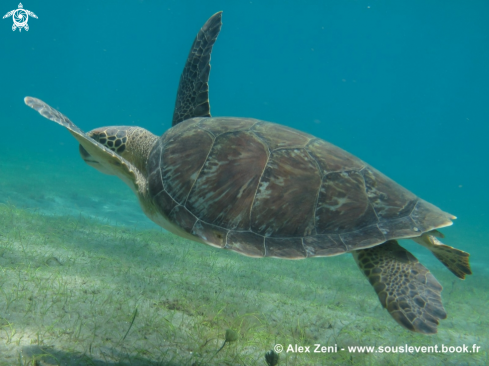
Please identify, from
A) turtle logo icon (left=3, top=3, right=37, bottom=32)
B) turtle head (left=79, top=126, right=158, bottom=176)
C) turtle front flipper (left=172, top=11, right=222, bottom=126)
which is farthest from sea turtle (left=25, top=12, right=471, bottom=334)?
turtle logo icon (left=3, top=3, right=37, bottom=32)

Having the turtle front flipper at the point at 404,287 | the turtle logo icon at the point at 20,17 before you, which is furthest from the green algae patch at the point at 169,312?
the turtle logo icon at the point at 20,17

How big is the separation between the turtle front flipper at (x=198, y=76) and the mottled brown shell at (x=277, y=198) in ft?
5.64

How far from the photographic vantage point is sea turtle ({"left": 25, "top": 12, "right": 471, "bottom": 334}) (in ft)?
9.62

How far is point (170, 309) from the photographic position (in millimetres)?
3223

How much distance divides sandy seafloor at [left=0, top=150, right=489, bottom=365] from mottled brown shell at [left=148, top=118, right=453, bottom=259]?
0.94m

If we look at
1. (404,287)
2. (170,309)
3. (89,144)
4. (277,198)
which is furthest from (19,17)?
(404,287)

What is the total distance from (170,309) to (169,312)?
108 mm

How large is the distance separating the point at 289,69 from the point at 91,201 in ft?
309

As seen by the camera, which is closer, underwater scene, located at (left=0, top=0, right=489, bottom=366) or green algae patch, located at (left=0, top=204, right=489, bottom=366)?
green algae patch, located at (left=0, top=204, right=489, bottom=366)

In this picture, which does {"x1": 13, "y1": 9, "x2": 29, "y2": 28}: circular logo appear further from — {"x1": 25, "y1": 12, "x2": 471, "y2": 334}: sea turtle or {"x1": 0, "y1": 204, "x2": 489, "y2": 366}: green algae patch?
{"x1": 25, "y1": 12, "x2": 471, "y2": 334}: sea turtle

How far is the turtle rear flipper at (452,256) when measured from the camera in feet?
10.5

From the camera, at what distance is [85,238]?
18.1 ft

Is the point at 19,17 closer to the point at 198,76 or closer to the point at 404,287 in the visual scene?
the point at 198,76

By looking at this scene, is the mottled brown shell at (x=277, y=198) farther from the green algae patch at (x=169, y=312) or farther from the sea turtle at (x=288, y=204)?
the green algae patch at (x=169, y=312)
